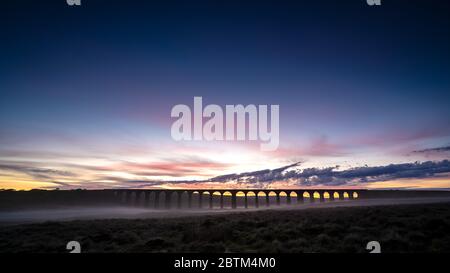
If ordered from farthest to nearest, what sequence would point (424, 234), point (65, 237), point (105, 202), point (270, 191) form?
point (105, 202), point (270, 191), point (65, 237), point (424, 234)

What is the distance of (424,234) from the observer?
13.2 meters
